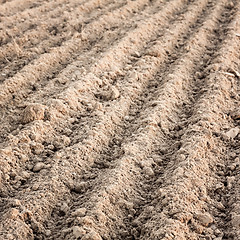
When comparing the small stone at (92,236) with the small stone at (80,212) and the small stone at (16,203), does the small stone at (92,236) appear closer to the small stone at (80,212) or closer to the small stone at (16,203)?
the small stone at (80,212)

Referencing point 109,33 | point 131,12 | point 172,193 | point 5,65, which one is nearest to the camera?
point 172,193

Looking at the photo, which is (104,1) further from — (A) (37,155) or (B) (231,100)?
(A) (37,155)

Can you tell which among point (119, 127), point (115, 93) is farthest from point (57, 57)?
point (119, 127)

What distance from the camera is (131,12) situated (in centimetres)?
374

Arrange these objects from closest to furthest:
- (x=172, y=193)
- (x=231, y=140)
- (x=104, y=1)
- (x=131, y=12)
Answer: (x=172, y=193)
(x=231, y=140)
(x=131, y=12)
(x=104, y=1)

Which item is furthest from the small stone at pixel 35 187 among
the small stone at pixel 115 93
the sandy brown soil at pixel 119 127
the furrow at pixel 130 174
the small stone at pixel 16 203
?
Answer: the small stone at pixel 115 93

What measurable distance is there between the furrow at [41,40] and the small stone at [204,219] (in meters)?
1.75

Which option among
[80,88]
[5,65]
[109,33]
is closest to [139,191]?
[80,88]

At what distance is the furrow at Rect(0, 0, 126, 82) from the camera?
2785 mm

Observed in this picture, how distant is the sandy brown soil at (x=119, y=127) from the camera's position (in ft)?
5.28

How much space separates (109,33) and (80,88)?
1.03 meters

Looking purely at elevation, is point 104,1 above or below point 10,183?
above

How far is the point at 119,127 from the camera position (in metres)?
2.19

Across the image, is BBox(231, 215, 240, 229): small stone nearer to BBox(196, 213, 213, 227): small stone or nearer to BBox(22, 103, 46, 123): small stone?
BBox(196, 213, 213, 227): small stone
